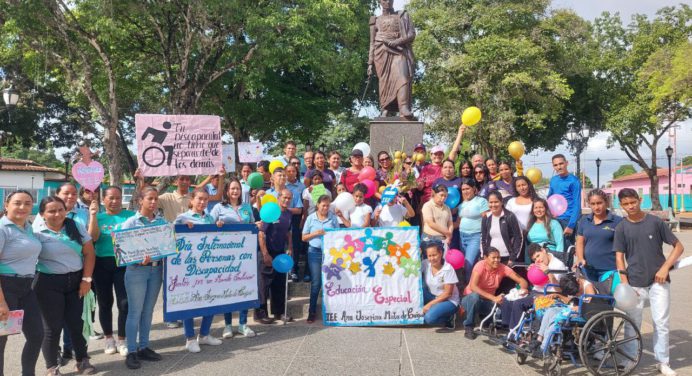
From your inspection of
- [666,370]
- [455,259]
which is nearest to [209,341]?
[455,259]

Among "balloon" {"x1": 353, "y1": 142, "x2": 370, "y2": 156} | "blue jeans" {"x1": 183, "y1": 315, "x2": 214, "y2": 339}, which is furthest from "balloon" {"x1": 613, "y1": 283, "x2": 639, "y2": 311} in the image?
"balloon" {"x1": 353, "y1": 142, "x2": 370, "y2": 156}

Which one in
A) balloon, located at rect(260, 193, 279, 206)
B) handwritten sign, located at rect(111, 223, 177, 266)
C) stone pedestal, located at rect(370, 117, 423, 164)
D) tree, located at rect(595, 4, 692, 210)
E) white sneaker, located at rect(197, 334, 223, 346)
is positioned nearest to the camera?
handwritten sign, located at rect(111, 223, 177, 266)

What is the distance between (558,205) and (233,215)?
14.2 feet

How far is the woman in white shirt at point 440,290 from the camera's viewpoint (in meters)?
6.45

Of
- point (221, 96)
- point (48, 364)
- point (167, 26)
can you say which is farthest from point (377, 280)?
point (221, 96)

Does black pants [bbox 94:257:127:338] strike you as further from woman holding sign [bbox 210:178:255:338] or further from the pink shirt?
the pink shirt

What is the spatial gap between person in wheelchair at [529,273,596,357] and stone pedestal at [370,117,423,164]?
19.4 feet

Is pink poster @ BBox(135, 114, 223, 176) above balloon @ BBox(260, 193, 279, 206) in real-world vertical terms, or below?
above

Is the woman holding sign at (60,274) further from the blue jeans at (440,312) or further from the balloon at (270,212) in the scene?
the blue jeans at (440,312)

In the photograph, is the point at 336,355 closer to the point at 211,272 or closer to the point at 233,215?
the point at 211,272

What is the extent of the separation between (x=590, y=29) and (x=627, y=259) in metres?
32.6

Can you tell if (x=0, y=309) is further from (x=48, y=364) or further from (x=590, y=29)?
(x=590, y=29)

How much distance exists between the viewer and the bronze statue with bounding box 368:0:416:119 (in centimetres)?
1132

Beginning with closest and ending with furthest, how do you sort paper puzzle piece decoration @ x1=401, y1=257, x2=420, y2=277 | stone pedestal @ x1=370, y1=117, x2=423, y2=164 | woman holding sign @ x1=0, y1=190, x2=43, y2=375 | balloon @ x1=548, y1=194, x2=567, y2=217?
woman holding sign @ x1=0, y1=190, x2=43, y2=375, paper puzzle piece decoration @ x1=401, y1=257, x2=420, y2=277, balloon @ x1=548, y1=194, x2=567, y2=217, stone pedestal @ x1=370, y1=117, x2=423, y2=164
